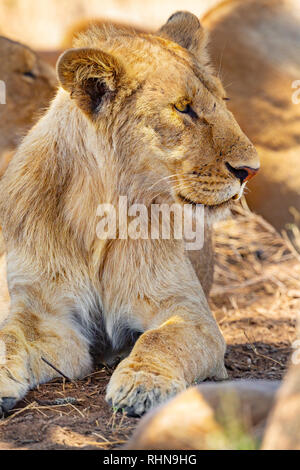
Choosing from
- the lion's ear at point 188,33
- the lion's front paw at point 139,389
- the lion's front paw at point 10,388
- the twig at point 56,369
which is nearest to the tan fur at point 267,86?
the lion's ear at point 188,33

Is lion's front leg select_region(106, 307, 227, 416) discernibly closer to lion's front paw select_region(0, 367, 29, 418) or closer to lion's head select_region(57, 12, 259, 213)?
lion's front paw select_region(0, 367, 29, 418)

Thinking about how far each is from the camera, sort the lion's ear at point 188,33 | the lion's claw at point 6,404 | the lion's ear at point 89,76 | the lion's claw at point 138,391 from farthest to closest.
Answer: the lion's ear at point 188,33 → the lion's ear at point 89,76 → the lion's claw at point 6,404 → the lion's claw at point 138,391

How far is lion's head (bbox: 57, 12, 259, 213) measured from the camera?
3.03 m

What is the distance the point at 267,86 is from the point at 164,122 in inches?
113

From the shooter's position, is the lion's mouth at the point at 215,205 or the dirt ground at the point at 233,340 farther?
the lion's mouth at the point at 215,205

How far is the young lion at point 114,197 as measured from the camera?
A: 3033mm

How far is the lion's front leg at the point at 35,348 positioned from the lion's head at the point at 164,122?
75cm

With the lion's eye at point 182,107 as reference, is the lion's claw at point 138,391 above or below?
below

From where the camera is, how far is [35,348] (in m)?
3.04

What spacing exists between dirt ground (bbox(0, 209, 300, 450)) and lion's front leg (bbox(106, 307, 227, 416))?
0.30 feet

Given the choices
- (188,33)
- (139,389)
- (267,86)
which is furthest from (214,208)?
(267,86)

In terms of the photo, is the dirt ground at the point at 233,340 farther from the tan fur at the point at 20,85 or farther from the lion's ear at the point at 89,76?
the tan fur at the point at 20,85
